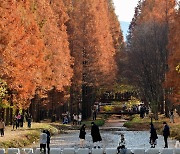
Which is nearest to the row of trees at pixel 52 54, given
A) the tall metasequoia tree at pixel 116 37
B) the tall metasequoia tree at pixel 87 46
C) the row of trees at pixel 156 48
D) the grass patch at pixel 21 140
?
the tall metasequoia tree at pixel 87 46

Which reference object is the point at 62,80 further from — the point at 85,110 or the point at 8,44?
the point at 8,44

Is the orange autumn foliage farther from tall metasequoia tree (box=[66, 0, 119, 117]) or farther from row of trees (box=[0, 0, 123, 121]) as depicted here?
tall metasequoia tree (box=[66, 0, 119, 117])

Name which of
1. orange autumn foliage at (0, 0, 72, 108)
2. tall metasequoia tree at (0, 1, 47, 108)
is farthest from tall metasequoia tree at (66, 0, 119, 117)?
tall metasequoia tree at (0, 1, 47, 108)

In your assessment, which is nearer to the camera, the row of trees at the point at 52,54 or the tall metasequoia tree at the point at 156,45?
the row of trees at the point at 52,54

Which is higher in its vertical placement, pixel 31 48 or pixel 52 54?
pixel 52 54

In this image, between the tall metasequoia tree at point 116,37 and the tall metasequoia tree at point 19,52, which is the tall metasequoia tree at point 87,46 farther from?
the tall metasequoia tree at point 19,52

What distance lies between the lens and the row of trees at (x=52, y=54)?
3359 centimetres

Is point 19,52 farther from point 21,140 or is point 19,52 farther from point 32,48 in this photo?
point 21,140

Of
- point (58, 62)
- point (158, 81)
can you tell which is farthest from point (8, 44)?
point (158, 81)

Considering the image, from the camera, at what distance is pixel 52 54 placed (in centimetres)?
4669

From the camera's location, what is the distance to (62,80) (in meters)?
49.1

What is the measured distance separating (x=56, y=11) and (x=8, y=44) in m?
21.4

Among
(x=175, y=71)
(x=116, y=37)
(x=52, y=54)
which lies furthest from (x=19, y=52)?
(x=116, y=37)

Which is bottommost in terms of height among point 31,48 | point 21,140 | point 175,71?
point 21,140
